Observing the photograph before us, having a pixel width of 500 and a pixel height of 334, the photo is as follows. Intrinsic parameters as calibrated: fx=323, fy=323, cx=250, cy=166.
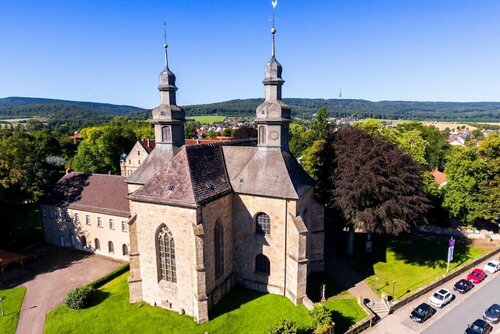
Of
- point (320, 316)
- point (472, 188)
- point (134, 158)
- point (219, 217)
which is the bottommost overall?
point (320, 316)

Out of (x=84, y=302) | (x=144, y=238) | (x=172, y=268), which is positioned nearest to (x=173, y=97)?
(x=144, y=238)

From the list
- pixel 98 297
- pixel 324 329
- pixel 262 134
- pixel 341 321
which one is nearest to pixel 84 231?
pixel 98 297

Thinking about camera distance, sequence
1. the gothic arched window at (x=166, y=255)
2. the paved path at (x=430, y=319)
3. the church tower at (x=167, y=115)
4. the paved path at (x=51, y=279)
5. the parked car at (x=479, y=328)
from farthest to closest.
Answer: the church tower at (x=167, y=115) < the paved path at (x=51, y=279) < the gothic arched window at (x=166, y=255) < the paved path at (x=430, y=319) < the parked car at (x=479, y=328)

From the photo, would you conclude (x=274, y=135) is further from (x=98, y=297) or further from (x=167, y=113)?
(x=98, y=297)

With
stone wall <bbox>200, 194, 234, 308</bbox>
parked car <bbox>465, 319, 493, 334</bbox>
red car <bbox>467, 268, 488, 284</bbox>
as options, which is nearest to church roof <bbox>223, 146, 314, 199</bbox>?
stone wall <bbox>200, 194, 234, 308</bbox>

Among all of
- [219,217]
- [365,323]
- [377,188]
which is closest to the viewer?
[365,323]

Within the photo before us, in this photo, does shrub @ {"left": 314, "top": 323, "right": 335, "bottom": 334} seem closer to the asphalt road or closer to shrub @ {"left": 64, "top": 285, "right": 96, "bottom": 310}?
the asphalt road

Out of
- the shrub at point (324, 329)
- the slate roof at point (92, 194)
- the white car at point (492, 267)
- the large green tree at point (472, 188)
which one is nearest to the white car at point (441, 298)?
the white car at point (492, 267)

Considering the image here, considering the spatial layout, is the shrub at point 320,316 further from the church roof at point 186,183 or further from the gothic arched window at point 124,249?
the gothic arched window at point 124,249
